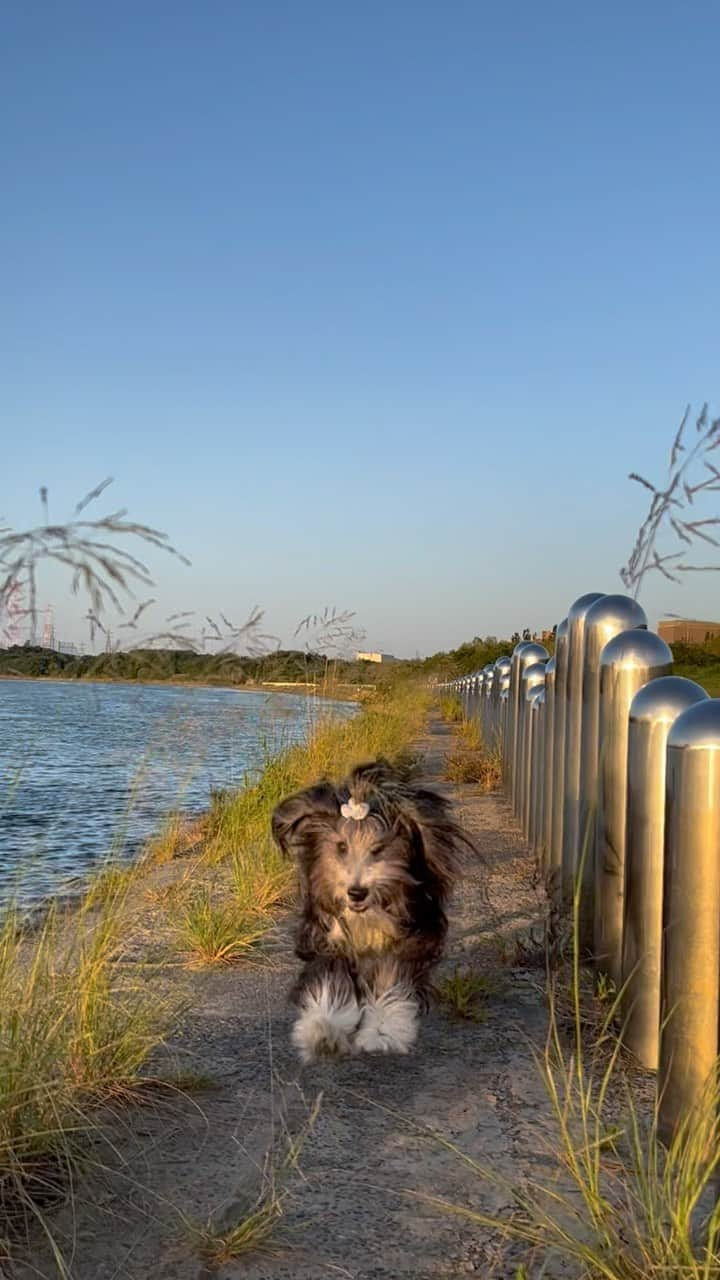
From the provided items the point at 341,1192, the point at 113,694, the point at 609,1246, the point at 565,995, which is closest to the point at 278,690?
the point at 113,694

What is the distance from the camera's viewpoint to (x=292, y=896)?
6.65 meters

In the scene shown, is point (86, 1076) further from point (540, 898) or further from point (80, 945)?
point (540, 898)

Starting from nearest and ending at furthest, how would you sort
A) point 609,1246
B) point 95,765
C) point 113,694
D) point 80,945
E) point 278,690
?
1. point 609,1246
2. point 80,945
3. point 113,694
4. point 278,690
5. point 95,765

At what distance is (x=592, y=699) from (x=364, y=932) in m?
1.46

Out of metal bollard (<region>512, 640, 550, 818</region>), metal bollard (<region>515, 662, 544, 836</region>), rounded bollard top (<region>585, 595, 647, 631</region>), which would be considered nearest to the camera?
rounded bollard top (<region>585, 595, 647, 631</region>)

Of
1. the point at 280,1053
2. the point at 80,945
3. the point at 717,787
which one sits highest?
the point at 717,787

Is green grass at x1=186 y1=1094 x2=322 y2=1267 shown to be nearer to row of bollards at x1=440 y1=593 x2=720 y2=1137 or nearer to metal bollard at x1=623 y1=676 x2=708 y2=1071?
row of bollards at x1=440 y1=593 x2=720 y2=1137

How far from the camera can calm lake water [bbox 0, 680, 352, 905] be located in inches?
214

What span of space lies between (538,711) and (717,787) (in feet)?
17.4

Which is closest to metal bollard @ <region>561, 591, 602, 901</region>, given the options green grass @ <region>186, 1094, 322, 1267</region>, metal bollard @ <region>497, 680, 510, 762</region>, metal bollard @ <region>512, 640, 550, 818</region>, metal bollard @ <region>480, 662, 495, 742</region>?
green grass @ <region>186, 1094, 322, 1267</region>

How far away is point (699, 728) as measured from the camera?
2943 millimetres

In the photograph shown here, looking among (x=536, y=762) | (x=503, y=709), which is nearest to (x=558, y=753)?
(x=536, y=762)

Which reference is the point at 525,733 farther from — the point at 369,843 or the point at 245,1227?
the point at 245,1227

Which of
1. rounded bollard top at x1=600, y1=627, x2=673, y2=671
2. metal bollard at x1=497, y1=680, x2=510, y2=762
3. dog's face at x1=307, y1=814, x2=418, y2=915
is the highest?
rounded bollard top at x1=600, y1=627, x2=673, y2=671
